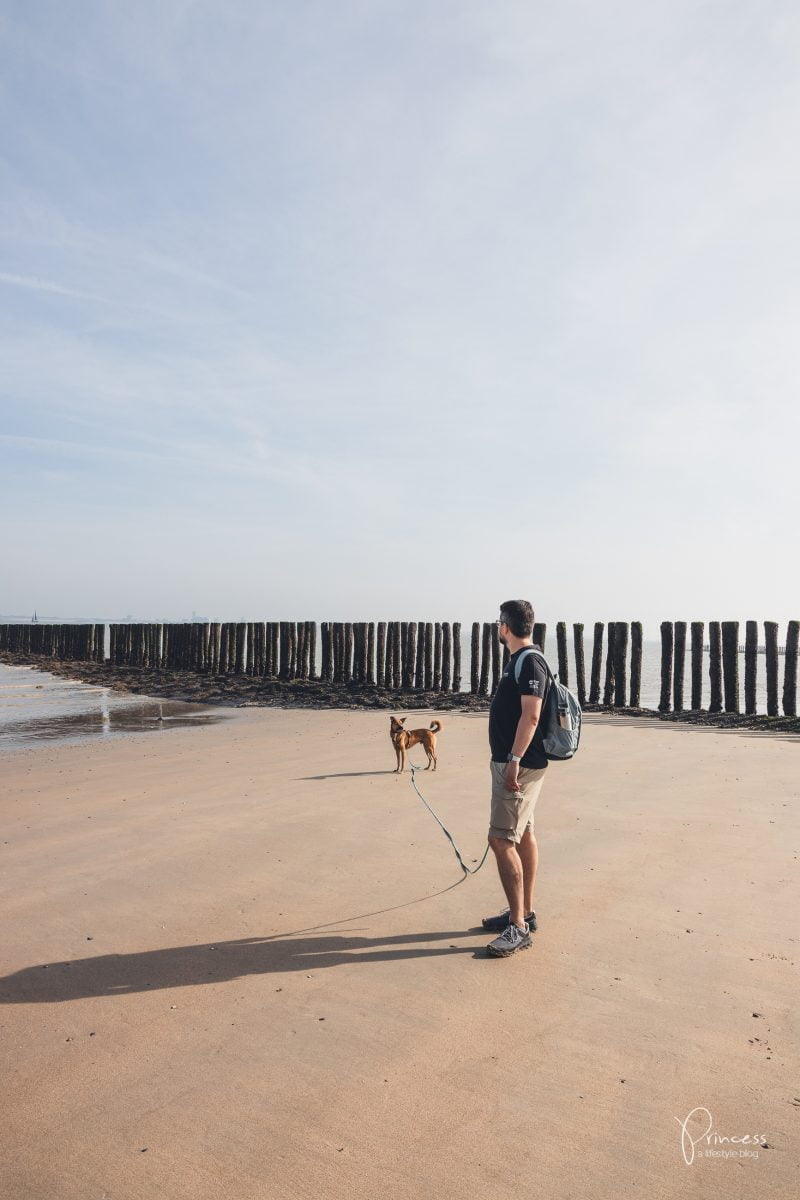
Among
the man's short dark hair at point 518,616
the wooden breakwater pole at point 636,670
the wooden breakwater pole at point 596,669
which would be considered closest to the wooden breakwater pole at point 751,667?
the wooden breakwater pole at point 636,670

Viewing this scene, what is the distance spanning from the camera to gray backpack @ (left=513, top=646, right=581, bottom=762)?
14.5 ft

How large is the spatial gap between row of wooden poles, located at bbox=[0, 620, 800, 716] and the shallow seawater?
5.56 metres

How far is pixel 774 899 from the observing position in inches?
194

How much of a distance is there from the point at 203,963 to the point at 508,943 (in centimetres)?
156

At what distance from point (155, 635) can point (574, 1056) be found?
30.7 m

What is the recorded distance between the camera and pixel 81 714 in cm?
1658

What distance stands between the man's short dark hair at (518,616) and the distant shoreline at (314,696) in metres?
10.8

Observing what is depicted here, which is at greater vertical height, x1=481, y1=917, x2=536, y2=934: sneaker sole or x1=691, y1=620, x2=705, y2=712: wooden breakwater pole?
x1=691, y1=620, x2=705, y2=712: wooden breakwater pole

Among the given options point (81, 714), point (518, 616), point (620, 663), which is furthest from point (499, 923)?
point (620, 663)

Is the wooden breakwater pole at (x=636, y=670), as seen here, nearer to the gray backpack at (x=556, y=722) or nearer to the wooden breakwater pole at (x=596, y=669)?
the wooden breakwater pole at (x=596, y=669)

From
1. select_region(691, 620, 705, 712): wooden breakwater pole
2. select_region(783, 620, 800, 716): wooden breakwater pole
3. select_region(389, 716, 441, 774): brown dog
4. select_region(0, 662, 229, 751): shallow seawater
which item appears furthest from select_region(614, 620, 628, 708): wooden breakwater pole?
select_region(389, 716, 441, 774): brown dog

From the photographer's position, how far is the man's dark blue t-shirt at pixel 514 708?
4.39 m

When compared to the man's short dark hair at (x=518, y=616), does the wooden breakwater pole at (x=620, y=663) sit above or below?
below

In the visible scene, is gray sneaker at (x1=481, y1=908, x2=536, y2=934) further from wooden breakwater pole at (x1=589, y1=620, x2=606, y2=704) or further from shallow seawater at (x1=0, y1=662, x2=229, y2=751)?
wooden breakwater pole at (x1=589, y1=620, x2=606, y2=704)
